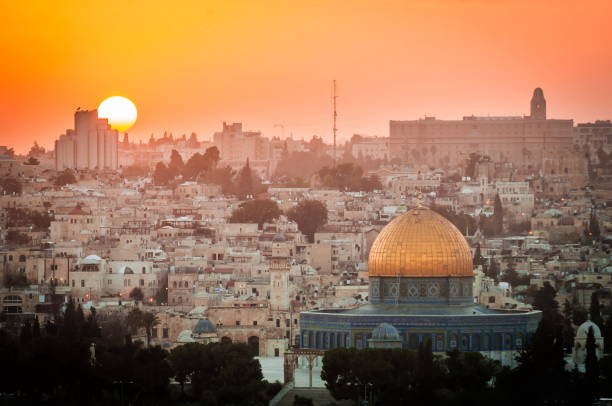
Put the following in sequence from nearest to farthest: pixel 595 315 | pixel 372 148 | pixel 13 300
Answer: pixel 595 315 → pixel 13 300 → pixel 372 148

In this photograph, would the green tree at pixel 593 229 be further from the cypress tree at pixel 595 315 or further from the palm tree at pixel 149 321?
the palm tree at pixel 149 321

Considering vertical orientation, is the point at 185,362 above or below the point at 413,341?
below

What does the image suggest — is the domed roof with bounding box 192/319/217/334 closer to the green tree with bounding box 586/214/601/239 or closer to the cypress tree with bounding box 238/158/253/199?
the green tree with bounding box 586/214/601/239

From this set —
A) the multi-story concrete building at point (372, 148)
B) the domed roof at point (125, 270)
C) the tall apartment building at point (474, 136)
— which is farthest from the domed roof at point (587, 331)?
the multi-story concrete building at point (372, 148)

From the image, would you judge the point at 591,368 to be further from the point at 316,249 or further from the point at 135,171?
the point at 135,171

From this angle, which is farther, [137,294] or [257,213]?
[257,213]

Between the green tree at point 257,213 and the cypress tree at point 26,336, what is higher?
the green tree at point 257,213

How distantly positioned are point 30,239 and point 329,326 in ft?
143

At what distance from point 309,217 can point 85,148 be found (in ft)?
123

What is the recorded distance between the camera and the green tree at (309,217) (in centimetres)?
11462

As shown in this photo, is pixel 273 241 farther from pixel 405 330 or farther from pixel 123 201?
pixel 405 330

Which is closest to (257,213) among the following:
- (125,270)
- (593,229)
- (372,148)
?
(593,229)

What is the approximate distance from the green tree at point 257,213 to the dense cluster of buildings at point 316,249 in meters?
1.00

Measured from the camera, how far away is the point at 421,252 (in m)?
72.2
